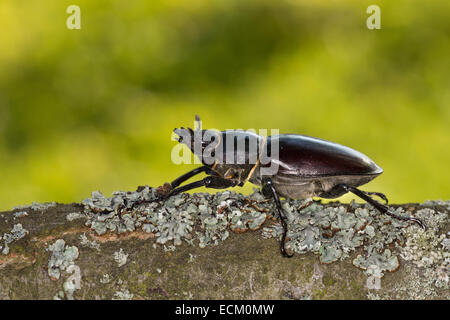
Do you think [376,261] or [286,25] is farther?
[286,25]

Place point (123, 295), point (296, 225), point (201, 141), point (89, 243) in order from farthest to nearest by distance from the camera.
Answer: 1. point (201, 141)
2. point (296, 225)
3. point (89, 243)
4. point (123, 295)

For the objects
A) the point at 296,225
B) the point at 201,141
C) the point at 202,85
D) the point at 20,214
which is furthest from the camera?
the point at 202,85

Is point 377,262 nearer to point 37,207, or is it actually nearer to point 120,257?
point 120,257

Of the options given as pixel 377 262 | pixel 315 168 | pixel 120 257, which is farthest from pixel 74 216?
pixel 377 262

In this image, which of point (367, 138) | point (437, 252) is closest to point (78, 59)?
point (367, 138)

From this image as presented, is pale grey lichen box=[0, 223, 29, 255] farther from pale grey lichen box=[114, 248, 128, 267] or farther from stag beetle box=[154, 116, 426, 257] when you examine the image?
stag beetle box=[154, 116, 426, 257]

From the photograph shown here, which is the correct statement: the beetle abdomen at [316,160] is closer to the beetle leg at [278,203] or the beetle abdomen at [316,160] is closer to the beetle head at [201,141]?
the beetle leg at [278,203]
